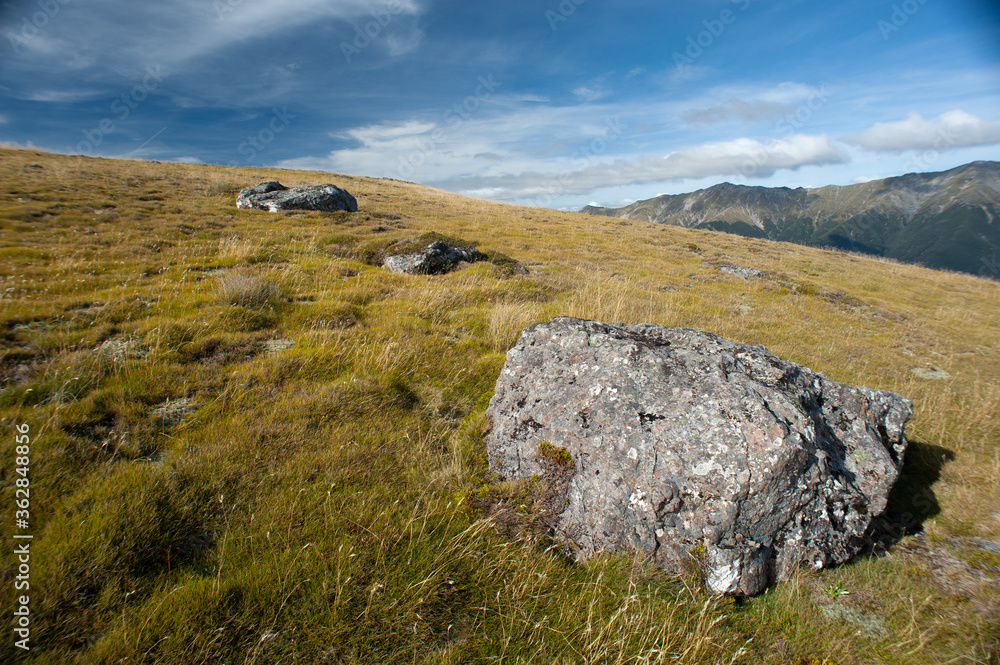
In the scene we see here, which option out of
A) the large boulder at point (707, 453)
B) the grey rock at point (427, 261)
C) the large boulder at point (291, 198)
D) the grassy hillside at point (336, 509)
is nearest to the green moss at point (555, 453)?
the large boulder at point (707, 453)

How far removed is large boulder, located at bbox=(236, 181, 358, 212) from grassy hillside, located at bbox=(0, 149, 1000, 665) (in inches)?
528

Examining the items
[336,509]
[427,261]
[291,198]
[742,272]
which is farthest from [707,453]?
[291,198]

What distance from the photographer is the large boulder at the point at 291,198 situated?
2145 centimetres

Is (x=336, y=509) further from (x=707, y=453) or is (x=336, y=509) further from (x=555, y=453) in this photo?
(x=707, y=453)

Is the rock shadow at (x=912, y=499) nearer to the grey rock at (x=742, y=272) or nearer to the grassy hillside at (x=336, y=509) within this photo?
the grassy hillside at (x=336, y=509)

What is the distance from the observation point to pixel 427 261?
12.7 metres

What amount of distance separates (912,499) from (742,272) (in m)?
18.4

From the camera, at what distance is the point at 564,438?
14.4 ft

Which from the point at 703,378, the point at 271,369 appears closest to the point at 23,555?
the point at 271,369

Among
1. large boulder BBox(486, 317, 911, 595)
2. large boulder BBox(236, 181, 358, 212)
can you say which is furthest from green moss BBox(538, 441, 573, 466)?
large boulder BBox(236, 181, 358, 212)

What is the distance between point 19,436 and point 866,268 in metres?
44.3

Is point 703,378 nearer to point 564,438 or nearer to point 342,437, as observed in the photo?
point 564,438

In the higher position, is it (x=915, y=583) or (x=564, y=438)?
(x=564, y=438)

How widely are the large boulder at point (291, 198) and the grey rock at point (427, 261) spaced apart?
39.0 ft
